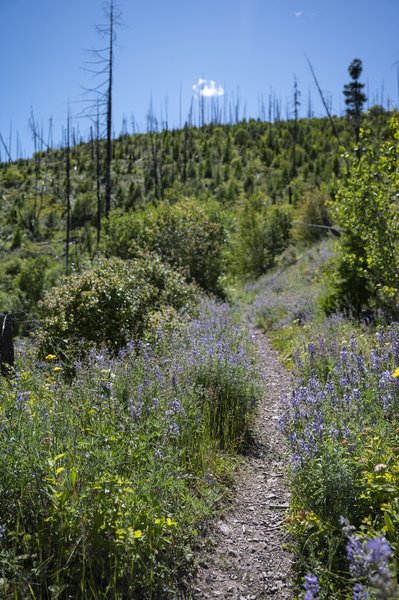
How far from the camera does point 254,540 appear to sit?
349cm

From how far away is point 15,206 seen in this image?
49.9 metres

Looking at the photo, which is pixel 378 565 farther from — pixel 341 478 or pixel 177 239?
pixel 177 239

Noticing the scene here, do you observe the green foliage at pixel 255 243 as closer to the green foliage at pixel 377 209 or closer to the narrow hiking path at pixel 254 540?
the green foliage at pixel 377 209

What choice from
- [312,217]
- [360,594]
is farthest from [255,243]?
[360,594]

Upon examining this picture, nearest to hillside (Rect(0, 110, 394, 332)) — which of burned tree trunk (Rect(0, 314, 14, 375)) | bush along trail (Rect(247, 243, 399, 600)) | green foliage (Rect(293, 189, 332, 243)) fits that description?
green foliage (Rect(293, 189, 332, 243))

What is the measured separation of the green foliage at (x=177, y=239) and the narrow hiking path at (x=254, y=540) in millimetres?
10359

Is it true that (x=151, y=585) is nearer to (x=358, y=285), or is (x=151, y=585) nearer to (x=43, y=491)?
(x=43, y=491)

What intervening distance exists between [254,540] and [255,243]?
22.0 metres

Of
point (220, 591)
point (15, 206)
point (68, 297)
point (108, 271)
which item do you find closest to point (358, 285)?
point (108, 271)

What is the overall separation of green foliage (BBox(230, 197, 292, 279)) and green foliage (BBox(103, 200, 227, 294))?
7987mm

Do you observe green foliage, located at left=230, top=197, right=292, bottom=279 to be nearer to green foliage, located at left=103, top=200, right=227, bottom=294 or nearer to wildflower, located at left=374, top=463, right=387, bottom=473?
green foliage, located at left=103, top=200, right=227, bottom=294

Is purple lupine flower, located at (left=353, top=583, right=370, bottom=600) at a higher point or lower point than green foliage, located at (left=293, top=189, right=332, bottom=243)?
lower

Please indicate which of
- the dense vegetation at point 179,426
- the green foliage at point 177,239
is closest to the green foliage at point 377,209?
the dense vegetation at point 179,426

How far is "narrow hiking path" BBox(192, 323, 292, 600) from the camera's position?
2.98 metres
